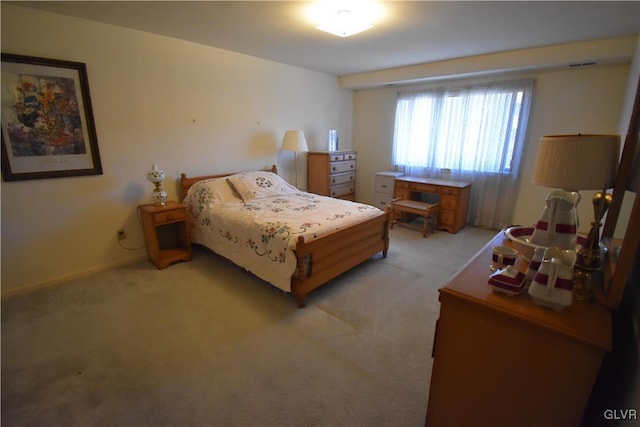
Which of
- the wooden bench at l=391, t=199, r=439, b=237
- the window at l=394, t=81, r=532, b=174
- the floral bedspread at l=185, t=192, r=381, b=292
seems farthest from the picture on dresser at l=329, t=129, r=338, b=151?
the floral bedspread at l=185, t=192, r=381, b=292

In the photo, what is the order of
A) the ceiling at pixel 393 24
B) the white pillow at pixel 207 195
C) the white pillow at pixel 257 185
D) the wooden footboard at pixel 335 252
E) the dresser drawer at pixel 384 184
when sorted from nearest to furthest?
the ceiling at pixel 393 24 → the wooden footboard at pixel 335 252 → the white pillow at pixel 207 195 → the white pillow at pixel 257 185 → the dresser drawer at pixel 384 184

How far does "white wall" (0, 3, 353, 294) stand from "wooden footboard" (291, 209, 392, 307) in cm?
203

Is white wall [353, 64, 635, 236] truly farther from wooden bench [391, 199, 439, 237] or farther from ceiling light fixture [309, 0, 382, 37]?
ceiling light fixture [309, 0, 382, 37]

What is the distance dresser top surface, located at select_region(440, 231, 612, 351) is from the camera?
32.8 inches

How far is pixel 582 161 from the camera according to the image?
3.46ft

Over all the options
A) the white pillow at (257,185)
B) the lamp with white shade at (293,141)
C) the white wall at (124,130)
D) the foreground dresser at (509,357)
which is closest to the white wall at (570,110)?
the lamp with white shade at (293,141)

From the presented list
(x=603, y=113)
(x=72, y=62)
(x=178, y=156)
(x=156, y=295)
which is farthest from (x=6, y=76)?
(x=603, y=113)

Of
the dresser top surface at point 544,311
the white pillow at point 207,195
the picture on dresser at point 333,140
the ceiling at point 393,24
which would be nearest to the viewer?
the dresser top surface at point 544,311

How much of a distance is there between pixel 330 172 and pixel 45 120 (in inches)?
132

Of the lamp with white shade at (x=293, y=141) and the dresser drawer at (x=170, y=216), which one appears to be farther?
the lamp with white shade at (x=293, y=141)

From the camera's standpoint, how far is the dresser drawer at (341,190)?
4.78 metres

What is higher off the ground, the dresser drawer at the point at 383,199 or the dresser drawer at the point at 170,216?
the dresser drawer at the point at 170,216

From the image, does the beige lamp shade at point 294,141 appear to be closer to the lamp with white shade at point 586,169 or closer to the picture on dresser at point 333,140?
the picture on dresser at point 333,140

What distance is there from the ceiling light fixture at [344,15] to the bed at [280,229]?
1.67 meters
